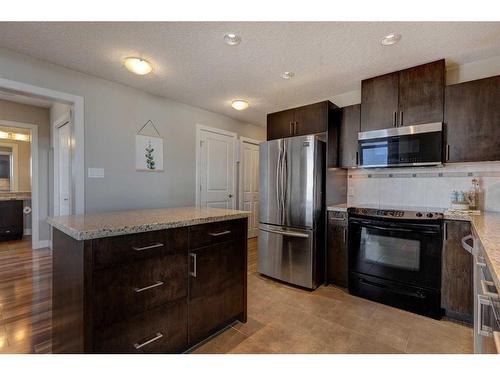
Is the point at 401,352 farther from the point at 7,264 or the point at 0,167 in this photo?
the point at 0,167

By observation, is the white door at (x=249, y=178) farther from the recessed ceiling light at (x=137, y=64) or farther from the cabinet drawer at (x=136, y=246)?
the cabinet drawer at (x=136, y=246)

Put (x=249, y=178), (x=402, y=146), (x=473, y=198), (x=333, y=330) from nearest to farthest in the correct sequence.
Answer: (x=333, y=330), (x=473, y=198), (x=402, y=146), (x=249, y=178)

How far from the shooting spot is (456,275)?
2.00m

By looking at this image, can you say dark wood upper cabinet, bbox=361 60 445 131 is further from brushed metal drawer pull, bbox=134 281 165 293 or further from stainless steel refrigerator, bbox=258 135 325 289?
brushed metal drawer pull, bbox=134 281 165 293

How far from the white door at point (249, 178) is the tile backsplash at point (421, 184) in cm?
211

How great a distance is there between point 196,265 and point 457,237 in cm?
209

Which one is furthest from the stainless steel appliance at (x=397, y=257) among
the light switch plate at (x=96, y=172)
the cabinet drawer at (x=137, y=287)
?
the light switch plate at (x=96, y=172)

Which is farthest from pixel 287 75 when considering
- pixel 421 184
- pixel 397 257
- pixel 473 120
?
pixel 397 257

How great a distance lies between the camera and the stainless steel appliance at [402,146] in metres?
2.26

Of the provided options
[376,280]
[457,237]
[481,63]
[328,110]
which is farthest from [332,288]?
[481,63]

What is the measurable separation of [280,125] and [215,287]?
2.22 m

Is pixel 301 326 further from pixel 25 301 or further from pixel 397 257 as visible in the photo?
pixel 25 301

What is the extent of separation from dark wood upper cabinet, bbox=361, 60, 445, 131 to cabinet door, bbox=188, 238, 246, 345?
76.9 inches
